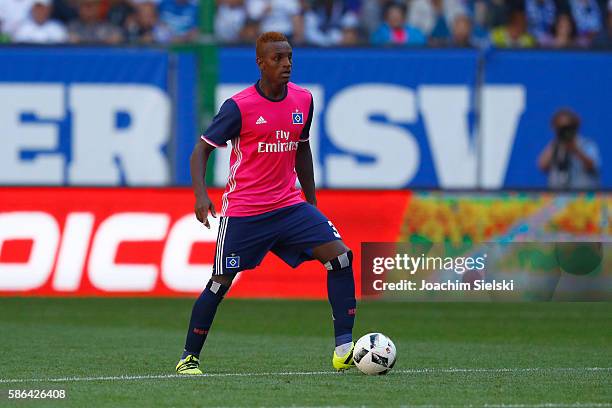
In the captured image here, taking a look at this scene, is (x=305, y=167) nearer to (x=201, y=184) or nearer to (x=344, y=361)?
(x=201, y=184)

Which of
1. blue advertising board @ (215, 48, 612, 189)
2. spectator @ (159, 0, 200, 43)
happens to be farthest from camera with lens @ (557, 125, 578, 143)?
spectator @ (159, 0, 200, 43)

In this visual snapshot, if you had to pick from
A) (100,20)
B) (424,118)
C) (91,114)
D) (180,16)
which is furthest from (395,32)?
(91,114)

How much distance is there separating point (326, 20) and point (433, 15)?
158cm

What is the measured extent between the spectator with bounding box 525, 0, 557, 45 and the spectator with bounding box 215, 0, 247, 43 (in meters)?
4.07

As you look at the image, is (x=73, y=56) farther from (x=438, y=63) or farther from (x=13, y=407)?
(x=13, y=407)

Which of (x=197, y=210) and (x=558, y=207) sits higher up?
(x=197, y=210)

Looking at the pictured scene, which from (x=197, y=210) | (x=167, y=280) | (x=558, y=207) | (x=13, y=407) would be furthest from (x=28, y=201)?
(x=13, y=407)

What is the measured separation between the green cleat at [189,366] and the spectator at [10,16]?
11724mm

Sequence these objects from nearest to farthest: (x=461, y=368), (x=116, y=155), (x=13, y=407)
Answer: (x=13, y=407) → (x=461, y=368) → (x=116, y=155)

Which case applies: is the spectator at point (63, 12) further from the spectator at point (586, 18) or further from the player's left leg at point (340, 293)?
the player's left leg at point (340, 293)

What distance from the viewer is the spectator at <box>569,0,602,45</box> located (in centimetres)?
2150

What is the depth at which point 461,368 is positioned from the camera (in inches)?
387

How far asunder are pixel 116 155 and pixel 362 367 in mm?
10258

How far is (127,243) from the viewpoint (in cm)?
1564
